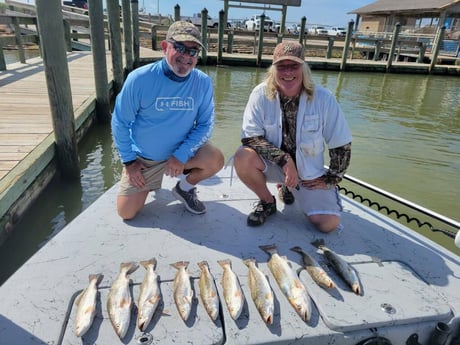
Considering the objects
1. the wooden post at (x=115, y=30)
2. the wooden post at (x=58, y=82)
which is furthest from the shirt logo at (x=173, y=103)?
the wooden post at (x=115, y=30)

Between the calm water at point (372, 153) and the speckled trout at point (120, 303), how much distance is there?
1933 mm

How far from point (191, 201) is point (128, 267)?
99cm

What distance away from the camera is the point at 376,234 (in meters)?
2.94

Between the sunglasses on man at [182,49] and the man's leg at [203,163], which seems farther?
the man's leg at [203,163]

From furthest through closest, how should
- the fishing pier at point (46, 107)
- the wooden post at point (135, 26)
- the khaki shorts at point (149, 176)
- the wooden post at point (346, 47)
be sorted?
the wooden post at point (346, 47) → the wooden post at point (135, 26) → the fishing pier at point (46, 107) → the khaki shorts at point (149, 176)

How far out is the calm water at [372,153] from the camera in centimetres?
435

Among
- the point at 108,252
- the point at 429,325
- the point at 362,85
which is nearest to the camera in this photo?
the point at 429,325

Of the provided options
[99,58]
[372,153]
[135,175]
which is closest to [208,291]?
[135,175]

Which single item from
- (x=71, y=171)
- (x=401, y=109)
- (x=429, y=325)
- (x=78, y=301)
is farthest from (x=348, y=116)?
(x=78, y=301)

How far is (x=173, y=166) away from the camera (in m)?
2.99

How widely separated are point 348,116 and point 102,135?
7.01 m

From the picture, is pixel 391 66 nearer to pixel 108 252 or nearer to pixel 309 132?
pixel 309 132

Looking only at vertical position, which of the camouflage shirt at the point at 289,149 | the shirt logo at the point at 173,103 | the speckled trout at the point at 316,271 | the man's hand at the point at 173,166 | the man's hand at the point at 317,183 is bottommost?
the speckled trout at the point at 316,271

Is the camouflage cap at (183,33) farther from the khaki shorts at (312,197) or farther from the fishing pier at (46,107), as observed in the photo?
the fishing pier at (46,107)
